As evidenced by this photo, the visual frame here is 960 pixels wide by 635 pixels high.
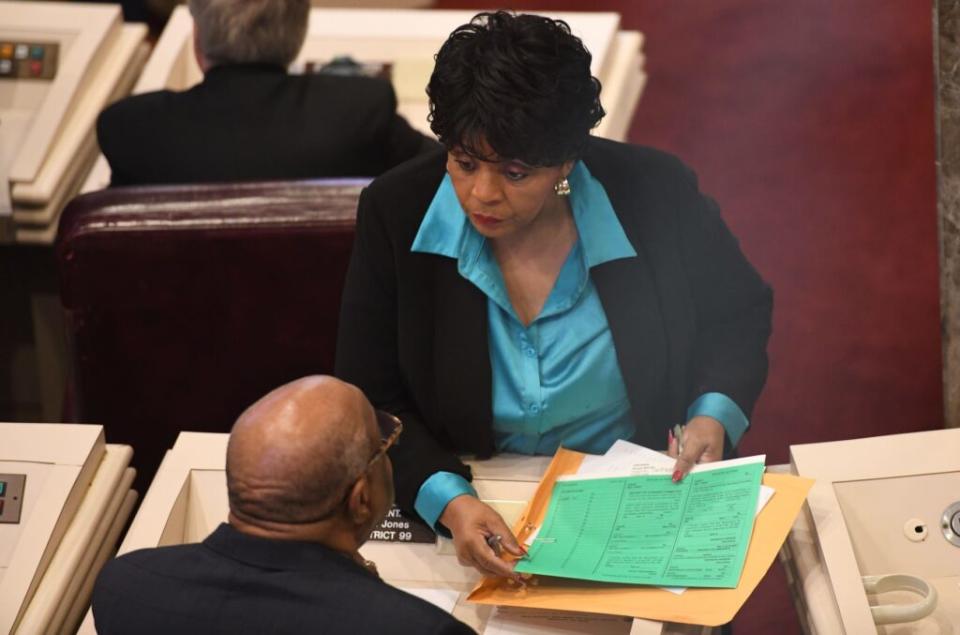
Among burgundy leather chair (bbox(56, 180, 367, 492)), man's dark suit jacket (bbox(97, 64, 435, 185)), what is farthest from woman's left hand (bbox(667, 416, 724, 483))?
man's dark suit jacket (bbox(97, 64, 435, 185))

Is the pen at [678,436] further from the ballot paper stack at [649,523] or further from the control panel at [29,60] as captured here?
the control panel at [29,60]

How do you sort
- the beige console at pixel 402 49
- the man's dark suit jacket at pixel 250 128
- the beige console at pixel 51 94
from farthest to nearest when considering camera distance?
the beige console at pixel 402 49
the beige console at pixel 51 94
the man's dark suit jacket at pixel 250 128

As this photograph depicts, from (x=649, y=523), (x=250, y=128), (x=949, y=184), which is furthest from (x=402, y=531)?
(x=250, y=128)

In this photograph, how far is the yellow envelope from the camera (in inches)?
67.7

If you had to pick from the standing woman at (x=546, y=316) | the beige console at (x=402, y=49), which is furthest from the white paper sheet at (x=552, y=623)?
the beige console at (x=402, y=49)

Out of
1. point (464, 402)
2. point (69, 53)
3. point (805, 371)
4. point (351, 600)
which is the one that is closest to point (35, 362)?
point (69, 53)

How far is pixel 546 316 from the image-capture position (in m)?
2.06

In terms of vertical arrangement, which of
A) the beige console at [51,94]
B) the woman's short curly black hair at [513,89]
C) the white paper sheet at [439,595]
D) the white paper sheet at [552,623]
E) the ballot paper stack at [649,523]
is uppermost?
the woman's short curly black hair at [513,89]

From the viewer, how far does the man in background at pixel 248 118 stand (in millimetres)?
3006

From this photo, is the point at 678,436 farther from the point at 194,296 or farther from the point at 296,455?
the point at 194,296

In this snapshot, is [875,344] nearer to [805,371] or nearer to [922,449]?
[805,371]

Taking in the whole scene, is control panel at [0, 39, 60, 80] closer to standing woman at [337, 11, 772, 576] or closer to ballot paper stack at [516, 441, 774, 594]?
standing woman at [337, 11, 772, 576]

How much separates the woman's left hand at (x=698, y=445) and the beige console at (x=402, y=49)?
158 cm

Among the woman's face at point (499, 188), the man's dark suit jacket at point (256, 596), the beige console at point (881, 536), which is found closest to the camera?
the man's dark suit jacket at point (256, 596)
